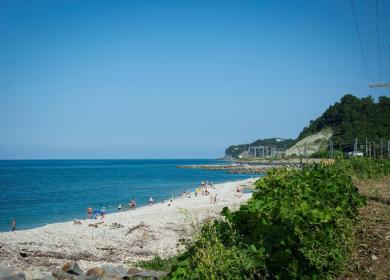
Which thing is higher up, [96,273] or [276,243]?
[276,243]

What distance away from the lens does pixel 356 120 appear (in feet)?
330

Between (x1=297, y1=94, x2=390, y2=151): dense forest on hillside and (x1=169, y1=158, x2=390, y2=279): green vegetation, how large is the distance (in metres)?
71.7

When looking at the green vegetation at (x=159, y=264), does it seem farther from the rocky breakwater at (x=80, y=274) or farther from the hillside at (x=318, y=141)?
the hillside at (x=318, y=141)

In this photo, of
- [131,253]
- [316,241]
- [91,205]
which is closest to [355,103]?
[91,205]

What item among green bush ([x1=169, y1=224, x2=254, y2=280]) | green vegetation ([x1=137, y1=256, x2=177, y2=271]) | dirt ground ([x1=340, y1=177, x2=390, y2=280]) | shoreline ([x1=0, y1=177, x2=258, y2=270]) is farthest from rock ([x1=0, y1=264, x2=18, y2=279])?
dirt ground ([x1=340, y1=177, x2=390, y2=280])

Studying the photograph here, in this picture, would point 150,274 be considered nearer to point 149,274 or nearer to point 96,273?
point 149,274

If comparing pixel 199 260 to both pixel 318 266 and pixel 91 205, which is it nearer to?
pixel 318 266

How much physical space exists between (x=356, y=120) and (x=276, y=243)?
10372cm

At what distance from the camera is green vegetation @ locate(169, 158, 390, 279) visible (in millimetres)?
4668

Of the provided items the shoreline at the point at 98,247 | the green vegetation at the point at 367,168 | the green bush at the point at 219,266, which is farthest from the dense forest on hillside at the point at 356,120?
the green bush at the point at 219,266

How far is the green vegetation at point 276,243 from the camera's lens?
15.3ft

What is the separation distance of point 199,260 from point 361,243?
9.04ft

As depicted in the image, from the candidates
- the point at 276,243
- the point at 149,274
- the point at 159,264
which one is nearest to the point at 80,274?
the point at 149,274

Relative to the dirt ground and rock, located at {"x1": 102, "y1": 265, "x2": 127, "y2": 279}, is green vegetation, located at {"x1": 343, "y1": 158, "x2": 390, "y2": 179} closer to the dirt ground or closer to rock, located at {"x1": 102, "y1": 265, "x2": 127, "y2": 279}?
the dirt ground
